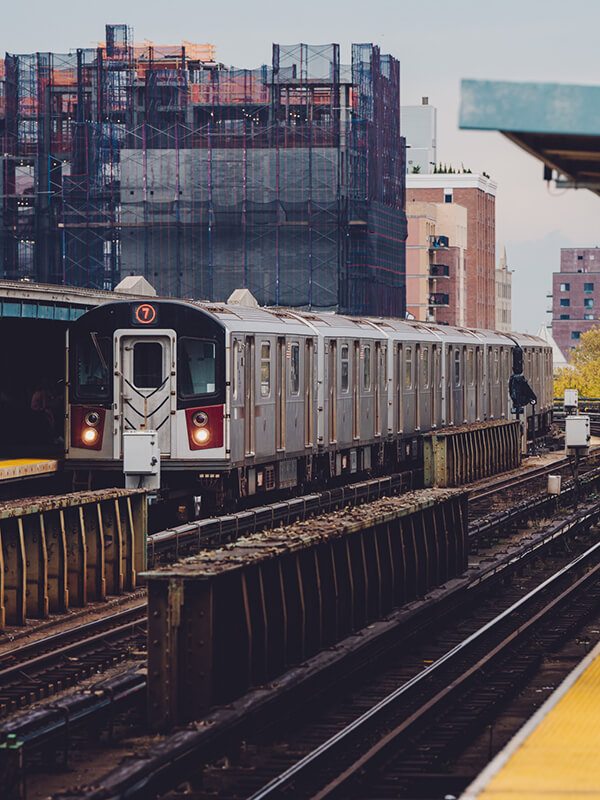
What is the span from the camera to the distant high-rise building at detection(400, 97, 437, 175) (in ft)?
541

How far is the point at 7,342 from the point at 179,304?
6.38m

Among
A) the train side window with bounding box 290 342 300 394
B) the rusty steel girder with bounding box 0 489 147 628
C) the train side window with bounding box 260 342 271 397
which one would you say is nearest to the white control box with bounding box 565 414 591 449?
the train side window with bounding box 290 342 300 394

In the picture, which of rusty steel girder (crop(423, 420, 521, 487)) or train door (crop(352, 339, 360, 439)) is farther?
rusty steel girder (crop(423, 420, 521, 487))

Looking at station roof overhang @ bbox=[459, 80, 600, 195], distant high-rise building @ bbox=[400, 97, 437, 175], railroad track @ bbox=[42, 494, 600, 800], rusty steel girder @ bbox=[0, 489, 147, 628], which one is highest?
distant high-rise building @ bbox=[400, 97, 437, 175]

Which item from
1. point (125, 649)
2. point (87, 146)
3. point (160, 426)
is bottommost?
point (125, 649)

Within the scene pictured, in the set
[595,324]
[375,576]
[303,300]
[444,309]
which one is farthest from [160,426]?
[595,324]

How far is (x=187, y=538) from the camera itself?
74.4 feet

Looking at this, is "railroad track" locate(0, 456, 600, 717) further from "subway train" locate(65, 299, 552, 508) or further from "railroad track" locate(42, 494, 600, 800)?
"railroad track" locate(42, 494, 600, 800)

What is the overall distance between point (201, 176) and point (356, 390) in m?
56.8

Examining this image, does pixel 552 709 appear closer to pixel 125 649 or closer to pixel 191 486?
pixel 125 649

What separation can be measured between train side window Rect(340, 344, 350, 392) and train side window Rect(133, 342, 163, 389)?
6896mm

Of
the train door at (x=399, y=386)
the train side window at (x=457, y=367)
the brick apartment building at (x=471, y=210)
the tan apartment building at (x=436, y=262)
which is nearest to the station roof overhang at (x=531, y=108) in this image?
the train door at (x=399, y=386)

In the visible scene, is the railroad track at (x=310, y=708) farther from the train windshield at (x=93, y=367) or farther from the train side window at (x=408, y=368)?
the train side window at (x=408, y=368)

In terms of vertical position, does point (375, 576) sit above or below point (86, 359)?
below
